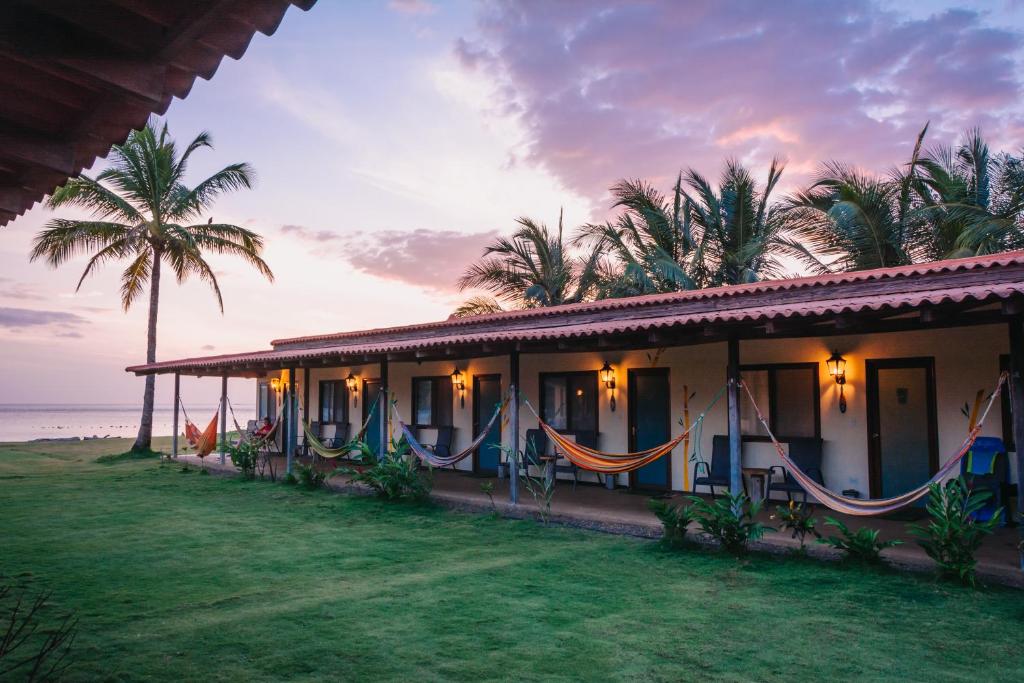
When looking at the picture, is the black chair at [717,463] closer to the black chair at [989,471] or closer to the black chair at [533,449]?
the black chair at [533,449]

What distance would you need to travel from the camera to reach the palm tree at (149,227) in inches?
674

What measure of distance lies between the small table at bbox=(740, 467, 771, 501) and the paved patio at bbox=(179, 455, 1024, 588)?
192mm

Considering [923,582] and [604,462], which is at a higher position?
[604,462]

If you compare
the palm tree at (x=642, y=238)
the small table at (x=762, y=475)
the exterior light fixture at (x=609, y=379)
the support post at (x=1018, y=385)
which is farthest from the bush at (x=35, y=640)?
the palm tree at (x=642, y=238)

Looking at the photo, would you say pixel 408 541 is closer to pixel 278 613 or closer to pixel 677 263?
pixel 278 613

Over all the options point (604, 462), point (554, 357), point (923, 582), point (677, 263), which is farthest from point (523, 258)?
point (923, 582)

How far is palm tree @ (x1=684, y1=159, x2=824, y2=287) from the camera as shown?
53.2 ft

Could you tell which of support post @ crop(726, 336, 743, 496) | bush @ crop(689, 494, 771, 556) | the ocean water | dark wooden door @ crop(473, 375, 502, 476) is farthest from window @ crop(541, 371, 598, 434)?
the ocean water

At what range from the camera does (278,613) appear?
15.1 ft

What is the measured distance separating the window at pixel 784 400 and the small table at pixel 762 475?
0.56m

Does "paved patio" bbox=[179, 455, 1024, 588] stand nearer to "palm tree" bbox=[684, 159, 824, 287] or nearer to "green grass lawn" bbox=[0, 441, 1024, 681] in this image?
"green grass lawn" bbox=[0, 441, 1024, 681]

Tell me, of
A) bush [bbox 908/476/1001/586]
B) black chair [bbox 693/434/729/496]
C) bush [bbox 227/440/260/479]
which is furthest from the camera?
bush [bbox 227/440/260/479]

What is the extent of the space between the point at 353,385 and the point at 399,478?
564 cm

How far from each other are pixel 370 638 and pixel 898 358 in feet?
→ 21.8
